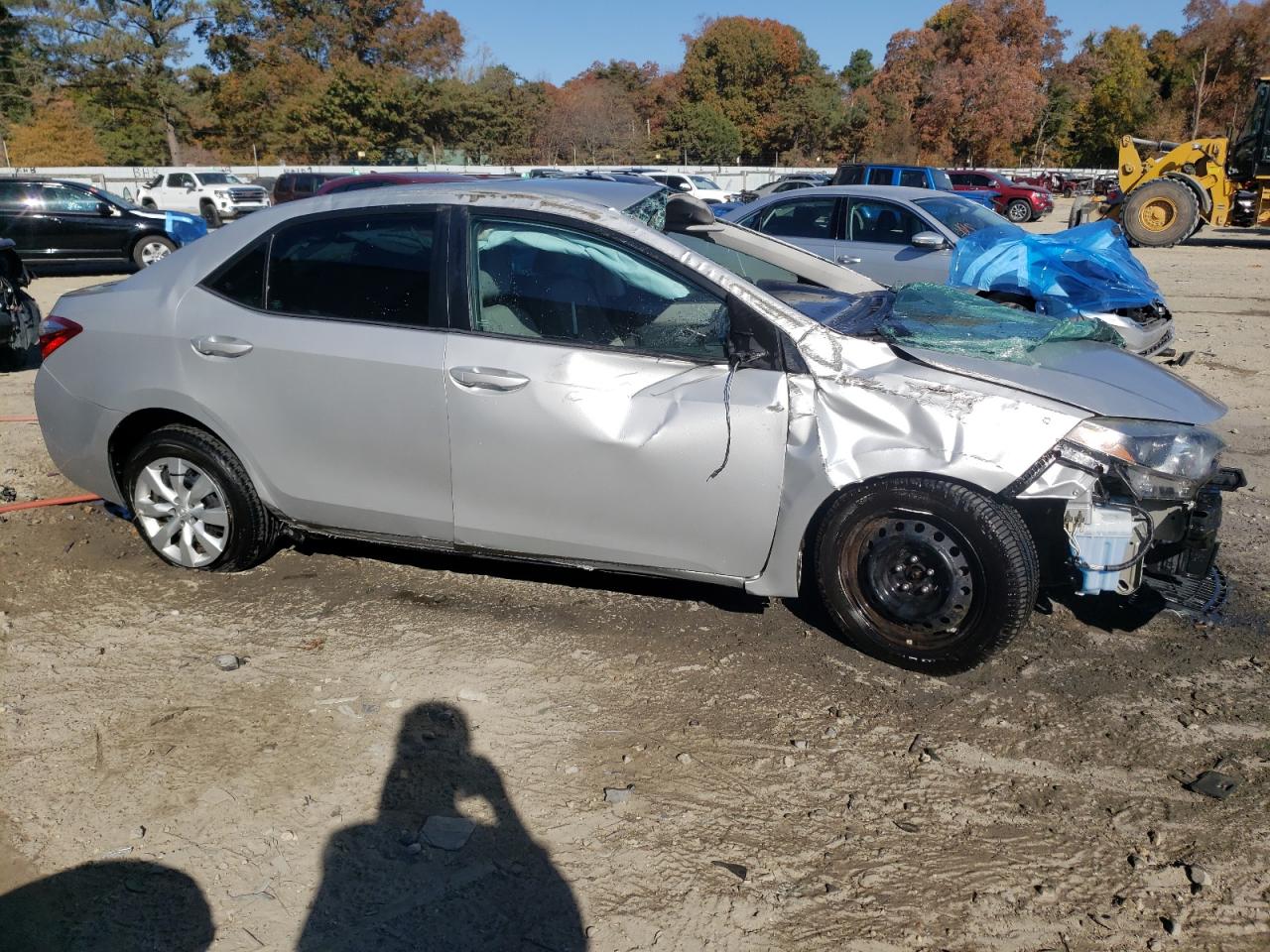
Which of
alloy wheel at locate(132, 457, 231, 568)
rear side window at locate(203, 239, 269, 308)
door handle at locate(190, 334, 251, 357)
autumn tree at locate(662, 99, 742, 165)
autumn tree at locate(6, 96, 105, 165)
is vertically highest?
autumn tree at locate(662, 99, 742, 165)

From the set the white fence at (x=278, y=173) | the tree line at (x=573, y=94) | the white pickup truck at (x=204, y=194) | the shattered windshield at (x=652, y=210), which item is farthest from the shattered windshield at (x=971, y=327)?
the tree line at (x=573, y=94)

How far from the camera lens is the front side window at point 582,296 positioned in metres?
3.73

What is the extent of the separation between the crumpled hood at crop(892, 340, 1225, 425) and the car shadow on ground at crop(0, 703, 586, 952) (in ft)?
7.07

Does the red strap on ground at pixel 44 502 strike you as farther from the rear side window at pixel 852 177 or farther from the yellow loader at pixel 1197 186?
the yellow loader at pixel 1197 186

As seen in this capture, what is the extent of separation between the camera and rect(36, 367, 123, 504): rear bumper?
455 cm

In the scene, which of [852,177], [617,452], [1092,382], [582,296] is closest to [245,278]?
[582,296]

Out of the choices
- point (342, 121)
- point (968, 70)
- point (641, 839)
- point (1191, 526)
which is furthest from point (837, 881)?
point (968, 70)

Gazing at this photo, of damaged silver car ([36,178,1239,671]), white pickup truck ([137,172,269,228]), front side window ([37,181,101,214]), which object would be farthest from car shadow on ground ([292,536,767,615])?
white pickup truck ([137,172,269,228])

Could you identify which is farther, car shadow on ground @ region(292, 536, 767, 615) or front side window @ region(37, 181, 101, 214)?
front side window @ region(37, 181, 101, 214)

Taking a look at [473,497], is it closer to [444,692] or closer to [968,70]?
[444,692]

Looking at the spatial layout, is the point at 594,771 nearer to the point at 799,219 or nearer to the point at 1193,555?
the point at 1193,555

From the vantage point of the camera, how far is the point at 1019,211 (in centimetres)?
3164

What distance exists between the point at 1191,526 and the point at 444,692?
2.76 metres

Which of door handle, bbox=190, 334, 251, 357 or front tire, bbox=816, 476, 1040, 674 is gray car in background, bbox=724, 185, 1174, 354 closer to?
front tire, bbox=816, 476, 1040, 674
